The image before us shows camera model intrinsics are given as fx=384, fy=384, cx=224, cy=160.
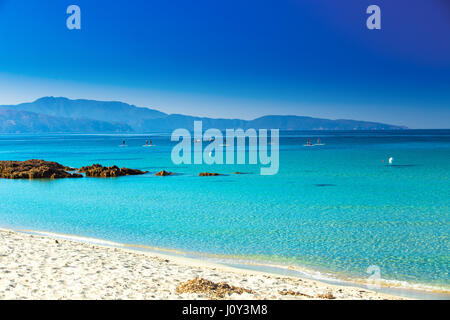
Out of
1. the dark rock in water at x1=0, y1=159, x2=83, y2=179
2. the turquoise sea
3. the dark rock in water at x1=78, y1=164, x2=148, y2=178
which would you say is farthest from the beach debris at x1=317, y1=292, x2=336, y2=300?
the dark rock in water at x1=0, y1=159, x2=83, y2=179

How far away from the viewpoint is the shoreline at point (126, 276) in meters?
7.64

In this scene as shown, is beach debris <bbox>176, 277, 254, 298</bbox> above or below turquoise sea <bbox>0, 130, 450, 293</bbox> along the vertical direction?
above

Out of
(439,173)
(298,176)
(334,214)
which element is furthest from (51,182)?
(439,173)

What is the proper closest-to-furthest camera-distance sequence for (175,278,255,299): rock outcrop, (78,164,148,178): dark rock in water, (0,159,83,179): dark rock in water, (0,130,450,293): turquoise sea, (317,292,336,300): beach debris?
1. (175,278,255,299): rock outcrop
2. (317,292,336,300): beach debris
3. (0,130,450,293): turquoise sea
4. (0,159,83,179): dark rock in water
5. (78,164,148,178): dark rock in water

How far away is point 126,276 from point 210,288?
2138 mm

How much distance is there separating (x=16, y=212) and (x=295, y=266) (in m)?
15.0

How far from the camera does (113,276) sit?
28.7ft

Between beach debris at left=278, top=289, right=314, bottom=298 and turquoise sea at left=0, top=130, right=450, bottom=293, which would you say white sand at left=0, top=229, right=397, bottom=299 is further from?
turquoise sea at left=0, top=130, right=450, bottom=293

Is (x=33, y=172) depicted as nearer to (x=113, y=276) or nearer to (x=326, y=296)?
(x=113, y=276)

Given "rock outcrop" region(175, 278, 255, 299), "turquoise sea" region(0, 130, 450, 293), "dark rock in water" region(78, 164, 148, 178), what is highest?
"dark rock in water" region(78, 164, 148, 178)

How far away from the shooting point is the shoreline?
764 centimetres

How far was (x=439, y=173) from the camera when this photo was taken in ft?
116

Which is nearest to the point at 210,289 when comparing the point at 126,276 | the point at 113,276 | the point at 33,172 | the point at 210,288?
the point at 210,288
